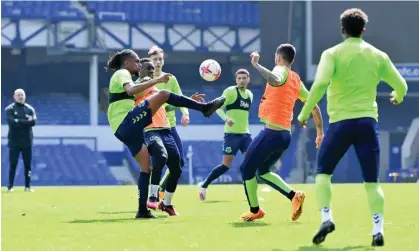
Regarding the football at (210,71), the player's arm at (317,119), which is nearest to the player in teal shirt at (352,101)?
the player's arm at (317,119)

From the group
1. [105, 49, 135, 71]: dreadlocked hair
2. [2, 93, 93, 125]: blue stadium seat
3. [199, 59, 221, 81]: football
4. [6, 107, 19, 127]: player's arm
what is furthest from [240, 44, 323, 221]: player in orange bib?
[2, 93, 93, 125]: blue stadium seat

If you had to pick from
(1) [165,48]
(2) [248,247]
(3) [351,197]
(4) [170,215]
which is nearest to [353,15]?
(2) [248,247]

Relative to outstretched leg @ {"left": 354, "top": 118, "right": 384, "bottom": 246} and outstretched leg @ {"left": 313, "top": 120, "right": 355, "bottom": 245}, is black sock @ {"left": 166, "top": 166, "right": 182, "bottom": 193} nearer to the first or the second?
outstretched leg @ {"left": 313, "top": 120, "right": 355, "bottom": 245}

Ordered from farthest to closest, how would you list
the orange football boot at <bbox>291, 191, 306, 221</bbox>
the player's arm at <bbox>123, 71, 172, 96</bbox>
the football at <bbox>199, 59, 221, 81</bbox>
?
the football at <bbox>199, 59, 221, 81</bbox>
the orange football boot at <bbox>291, 191, 306, 221</bbox>
the player's arm at <bbox>123, 71, 172, 96</bbox>

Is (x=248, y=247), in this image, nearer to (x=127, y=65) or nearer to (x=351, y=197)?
(x=127, y=65)

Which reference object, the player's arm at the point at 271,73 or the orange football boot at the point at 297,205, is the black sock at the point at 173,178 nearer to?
the orange football boot at the point at 297,205

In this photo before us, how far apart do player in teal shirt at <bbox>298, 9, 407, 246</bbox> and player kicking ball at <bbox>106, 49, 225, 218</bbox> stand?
2.67 metres

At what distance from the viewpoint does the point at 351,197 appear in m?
17.0

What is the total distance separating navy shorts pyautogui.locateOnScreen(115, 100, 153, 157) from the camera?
1048 centimetres

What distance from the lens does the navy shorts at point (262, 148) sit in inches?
411

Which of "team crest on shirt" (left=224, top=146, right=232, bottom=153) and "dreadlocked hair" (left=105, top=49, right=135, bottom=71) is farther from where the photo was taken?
"team crest on shirt" (left=224, top=146, right=232, bottom=153)

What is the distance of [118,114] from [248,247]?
370cm

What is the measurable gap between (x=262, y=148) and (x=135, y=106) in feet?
5.18

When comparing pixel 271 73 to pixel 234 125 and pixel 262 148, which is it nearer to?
pixel 262 148
